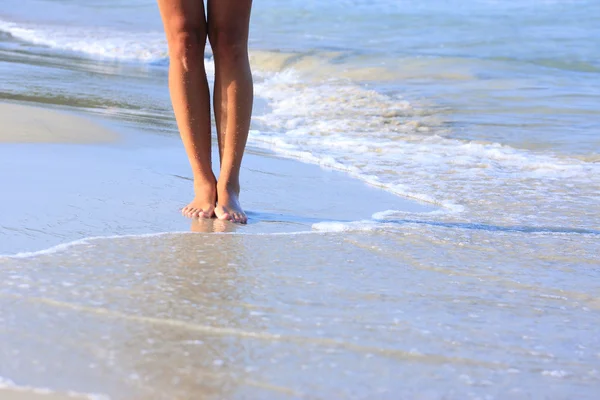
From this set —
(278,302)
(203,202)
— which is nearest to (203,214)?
(203,202)

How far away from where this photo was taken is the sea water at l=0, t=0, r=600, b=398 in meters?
1.84

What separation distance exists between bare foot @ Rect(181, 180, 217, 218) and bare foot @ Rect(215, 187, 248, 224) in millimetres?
24

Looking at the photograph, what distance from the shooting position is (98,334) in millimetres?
1884

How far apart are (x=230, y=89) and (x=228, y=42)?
0.17 m

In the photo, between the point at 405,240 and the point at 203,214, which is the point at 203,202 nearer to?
the point at 203,214

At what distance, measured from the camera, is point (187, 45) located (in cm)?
322

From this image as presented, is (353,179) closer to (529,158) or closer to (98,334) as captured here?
(529,158)

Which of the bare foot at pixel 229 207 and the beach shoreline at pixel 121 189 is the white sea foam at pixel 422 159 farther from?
the bare foot at pixel 229 207

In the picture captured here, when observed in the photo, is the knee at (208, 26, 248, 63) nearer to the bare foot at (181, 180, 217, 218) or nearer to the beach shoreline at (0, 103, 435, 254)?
the bare foot at (181, 180, 217, 218)

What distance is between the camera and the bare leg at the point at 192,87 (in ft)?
10.4

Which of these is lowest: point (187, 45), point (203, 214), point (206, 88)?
point (203, 214)

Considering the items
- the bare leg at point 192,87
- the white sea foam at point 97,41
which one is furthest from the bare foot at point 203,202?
the white sea foam at point 97,41

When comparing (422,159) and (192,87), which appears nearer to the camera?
(192,87)

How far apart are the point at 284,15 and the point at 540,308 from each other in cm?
1527
